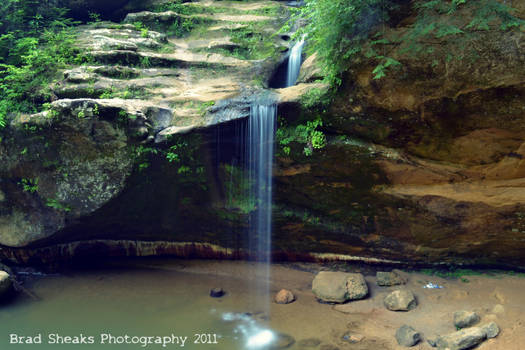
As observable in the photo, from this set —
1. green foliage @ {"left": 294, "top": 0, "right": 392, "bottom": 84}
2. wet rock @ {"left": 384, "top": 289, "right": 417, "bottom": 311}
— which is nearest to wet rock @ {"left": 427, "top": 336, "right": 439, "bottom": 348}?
wet rock @ {"left": 384, "top": 289, "right": 417, "bottom": 311}

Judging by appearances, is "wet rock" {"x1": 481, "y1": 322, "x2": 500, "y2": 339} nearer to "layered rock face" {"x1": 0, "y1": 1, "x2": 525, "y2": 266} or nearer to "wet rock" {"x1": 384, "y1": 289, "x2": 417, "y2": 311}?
"wet rock" {"x1": 384, "y1": 289, "x2": 417, "y2": 311}

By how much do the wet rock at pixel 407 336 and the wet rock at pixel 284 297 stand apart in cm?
273

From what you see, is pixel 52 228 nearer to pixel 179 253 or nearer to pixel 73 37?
pixel 179 253

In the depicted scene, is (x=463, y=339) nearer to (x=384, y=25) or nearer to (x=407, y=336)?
(x=407, y=336)

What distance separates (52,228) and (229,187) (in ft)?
16.6

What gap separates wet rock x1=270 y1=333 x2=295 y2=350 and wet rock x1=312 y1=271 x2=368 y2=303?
1.79 meters

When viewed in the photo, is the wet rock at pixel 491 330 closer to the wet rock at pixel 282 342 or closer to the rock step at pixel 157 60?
the wet rock at pixel 282 342

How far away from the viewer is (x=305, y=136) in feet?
27.8

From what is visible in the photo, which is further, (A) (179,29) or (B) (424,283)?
(A) (179,29)

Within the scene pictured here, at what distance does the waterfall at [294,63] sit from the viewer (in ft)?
37.1

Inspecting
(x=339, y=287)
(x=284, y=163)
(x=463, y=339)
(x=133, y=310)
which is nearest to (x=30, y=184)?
(x=133, y=310)

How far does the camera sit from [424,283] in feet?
29.6

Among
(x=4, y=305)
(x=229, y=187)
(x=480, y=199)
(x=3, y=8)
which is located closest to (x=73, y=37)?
(x=3, y=8)

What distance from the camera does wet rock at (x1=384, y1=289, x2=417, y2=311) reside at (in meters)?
8.11
